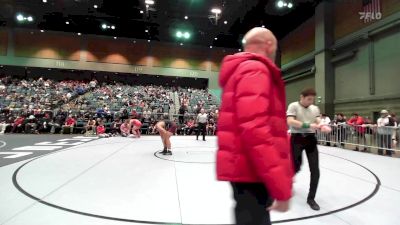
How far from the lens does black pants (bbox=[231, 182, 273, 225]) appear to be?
4.38 ft

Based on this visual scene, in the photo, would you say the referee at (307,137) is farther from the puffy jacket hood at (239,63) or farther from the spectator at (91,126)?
the spectator at (91,126)

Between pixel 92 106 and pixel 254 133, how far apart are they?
21.6 meters

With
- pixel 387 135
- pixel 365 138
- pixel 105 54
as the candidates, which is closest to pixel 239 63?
pixel 387 135

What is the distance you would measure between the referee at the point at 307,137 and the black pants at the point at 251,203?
2.09m

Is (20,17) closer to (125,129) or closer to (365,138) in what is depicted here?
(125,129)

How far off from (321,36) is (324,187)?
16303mm

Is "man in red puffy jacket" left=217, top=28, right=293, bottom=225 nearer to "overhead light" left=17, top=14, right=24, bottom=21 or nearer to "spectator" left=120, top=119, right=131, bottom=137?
"spectator" left=120, top=119, right=131, bottom=137

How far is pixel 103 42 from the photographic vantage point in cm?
2894

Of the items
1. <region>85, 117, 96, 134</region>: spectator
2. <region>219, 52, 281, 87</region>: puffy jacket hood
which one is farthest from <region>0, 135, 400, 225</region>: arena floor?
<region>85, 117, 96, 134</region>: spectator

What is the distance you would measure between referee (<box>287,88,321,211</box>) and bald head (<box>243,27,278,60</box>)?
203 cm

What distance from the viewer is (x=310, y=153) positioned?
11.3 feet

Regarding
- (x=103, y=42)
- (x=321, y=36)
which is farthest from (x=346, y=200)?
(x=103, y=42)

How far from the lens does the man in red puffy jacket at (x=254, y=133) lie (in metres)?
1.19

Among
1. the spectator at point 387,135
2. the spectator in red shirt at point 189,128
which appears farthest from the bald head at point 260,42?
the spectator in red shirt at point 189,128
